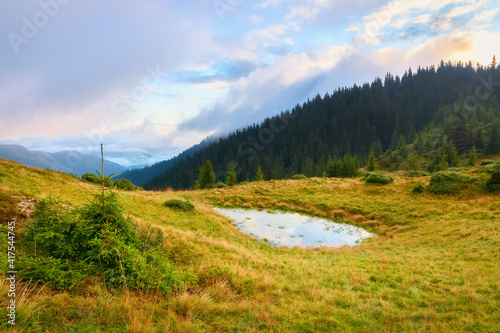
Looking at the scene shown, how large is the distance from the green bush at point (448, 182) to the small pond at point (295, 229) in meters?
10.5

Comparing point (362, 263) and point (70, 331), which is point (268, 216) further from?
point (70, 331)

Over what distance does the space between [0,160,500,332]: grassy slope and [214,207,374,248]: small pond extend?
1871 mm

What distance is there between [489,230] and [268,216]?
15571mm

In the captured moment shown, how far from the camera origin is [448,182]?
23.2 metres

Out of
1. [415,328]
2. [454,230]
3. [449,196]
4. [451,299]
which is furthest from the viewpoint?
[449,196]

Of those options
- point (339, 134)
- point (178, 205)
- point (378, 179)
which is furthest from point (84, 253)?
point (339, 134)

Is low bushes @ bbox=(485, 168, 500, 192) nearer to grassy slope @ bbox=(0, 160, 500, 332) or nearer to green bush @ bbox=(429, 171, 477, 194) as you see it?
green bush @ bbox=(429, 171, 477, 194)

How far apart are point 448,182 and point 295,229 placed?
1716 cm

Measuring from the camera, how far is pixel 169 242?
9.51 meters

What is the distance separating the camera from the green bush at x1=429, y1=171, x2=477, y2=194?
2250 cm

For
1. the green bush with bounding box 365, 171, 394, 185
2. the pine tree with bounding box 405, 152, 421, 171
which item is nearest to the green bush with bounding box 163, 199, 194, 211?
the green bush with bounding box 365, 171, 394, 185

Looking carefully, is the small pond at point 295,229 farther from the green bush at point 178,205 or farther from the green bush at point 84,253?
the green bush at point 84,253

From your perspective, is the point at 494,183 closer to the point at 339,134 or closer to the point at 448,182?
the point at 448,182

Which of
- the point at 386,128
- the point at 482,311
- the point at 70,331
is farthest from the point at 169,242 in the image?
the point at 386,128
